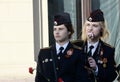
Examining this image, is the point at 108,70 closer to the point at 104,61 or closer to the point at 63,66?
the point at 104,61

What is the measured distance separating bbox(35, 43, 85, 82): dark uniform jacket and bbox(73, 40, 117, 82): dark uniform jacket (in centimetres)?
19

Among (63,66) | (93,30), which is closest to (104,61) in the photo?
(93,30)

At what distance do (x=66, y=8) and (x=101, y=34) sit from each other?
186 centimetres

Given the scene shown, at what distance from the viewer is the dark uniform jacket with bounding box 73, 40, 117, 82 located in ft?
13.0

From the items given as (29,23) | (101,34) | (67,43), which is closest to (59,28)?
(67,43)

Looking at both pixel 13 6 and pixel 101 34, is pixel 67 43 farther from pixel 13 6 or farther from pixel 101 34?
pixel 13 6

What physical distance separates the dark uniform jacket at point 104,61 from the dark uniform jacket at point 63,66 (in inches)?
7.5

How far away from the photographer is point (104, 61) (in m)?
4.00

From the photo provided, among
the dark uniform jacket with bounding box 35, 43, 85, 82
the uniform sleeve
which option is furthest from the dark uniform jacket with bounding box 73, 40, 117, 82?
the dark uniform jacket with bounding box 35, 43, 85, 82

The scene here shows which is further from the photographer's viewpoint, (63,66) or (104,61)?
(104,61)

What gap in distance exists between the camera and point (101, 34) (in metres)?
4.01

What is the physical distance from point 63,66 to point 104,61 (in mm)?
390

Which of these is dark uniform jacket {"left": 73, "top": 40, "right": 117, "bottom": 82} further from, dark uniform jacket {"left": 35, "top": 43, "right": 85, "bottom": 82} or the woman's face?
dark uniform jacket {"left": 35, "top": 43, "right": 85, "bottom": 82}

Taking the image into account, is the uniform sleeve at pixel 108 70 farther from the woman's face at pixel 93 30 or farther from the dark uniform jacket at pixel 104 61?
the woman's face at pixel 93 30
